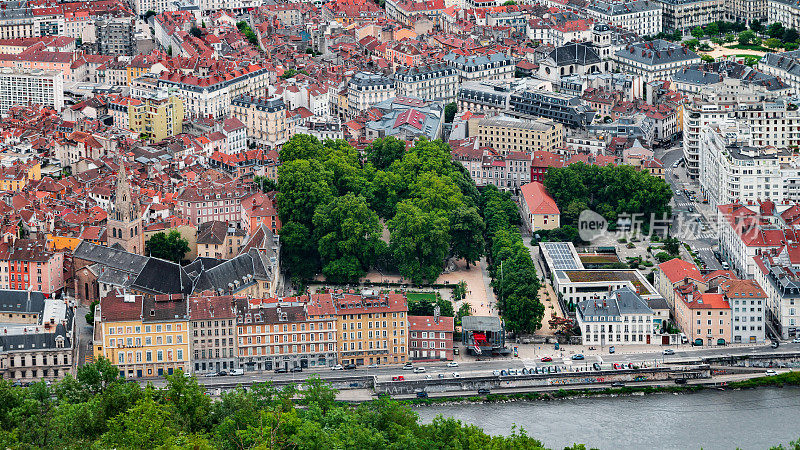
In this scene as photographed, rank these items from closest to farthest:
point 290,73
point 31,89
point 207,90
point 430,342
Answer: point 430,342, point 207,90, point 31,89, point 290,73

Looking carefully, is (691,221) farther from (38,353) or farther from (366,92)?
(38,353)

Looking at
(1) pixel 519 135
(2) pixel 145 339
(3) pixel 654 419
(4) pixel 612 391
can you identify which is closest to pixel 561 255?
(4) pixel 612 391

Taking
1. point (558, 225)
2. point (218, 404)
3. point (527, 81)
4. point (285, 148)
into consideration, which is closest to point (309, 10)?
point (527, 81)

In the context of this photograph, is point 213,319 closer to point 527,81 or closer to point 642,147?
point 642,147

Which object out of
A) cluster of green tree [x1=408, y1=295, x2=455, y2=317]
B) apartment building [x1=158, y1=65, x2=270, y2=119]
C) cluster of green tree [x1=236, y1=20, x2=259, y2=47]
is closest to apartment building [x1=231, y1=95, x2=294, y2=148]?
apartment building [x1=158, y1=65, x2=270, y2=119]

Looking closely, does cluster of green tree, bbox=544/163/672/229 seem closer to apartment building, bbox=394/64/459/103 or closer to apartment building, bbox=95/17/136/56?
apartment building, bbox=394/64/459/103

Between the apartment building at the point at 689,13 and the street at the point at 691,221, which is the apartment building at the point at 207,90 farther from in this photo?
the apartment building at the point at 689,13

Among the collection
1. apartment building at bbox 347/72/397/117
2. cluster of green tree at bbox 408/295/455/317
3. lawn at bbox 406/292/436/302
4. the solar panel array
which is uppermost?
apartment building at bbox 347/72/397/117

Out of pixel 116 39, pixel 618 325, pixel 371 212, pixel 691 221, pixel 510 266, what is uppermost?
pixel 116 39
